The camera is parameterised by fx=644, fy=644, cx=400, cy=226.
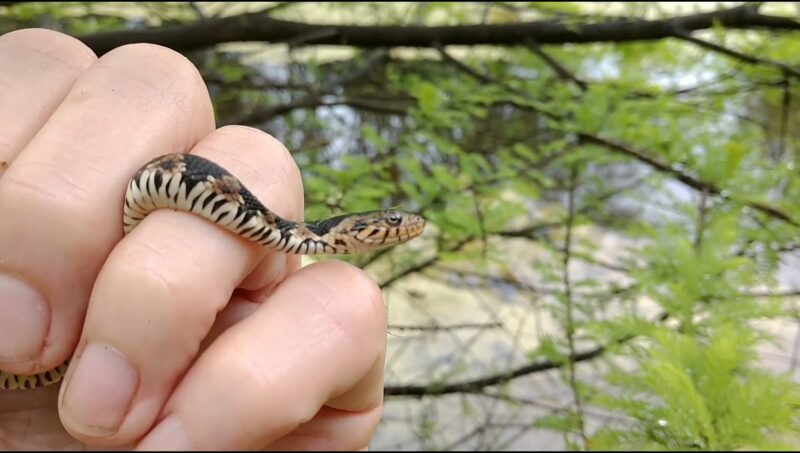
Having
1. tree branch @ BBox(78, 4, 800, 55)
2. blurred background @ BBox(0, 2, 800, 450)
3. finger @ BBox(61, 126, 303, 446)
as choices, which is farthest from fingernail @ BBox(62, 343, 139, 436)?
tree branch @ BBox(78, 4, 800, 55)

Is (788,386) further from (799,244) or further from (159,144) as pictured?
(159,144)

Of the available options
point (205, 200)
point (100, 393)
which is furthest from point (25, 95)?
point (100, 393)

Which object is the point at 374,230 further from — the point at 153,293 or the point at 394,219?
the point at 153,293

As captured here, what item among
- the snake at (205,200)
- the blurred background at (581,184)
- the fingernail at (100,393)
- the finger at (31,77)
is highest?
the finger at (31,77)

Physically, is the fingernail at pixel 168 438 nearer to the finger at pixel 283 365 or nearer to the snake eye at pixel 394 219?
the finger at pixel 283 365

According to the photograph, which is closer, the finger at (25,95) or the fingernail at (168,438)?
the fingernail at (168,438)

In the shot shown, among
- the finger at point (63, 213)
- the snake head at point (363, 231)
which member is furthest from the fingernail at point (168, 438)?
the snake head at point (363, 231)

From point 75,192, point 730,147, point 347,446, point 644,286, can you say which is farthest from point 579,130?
point 75,192
